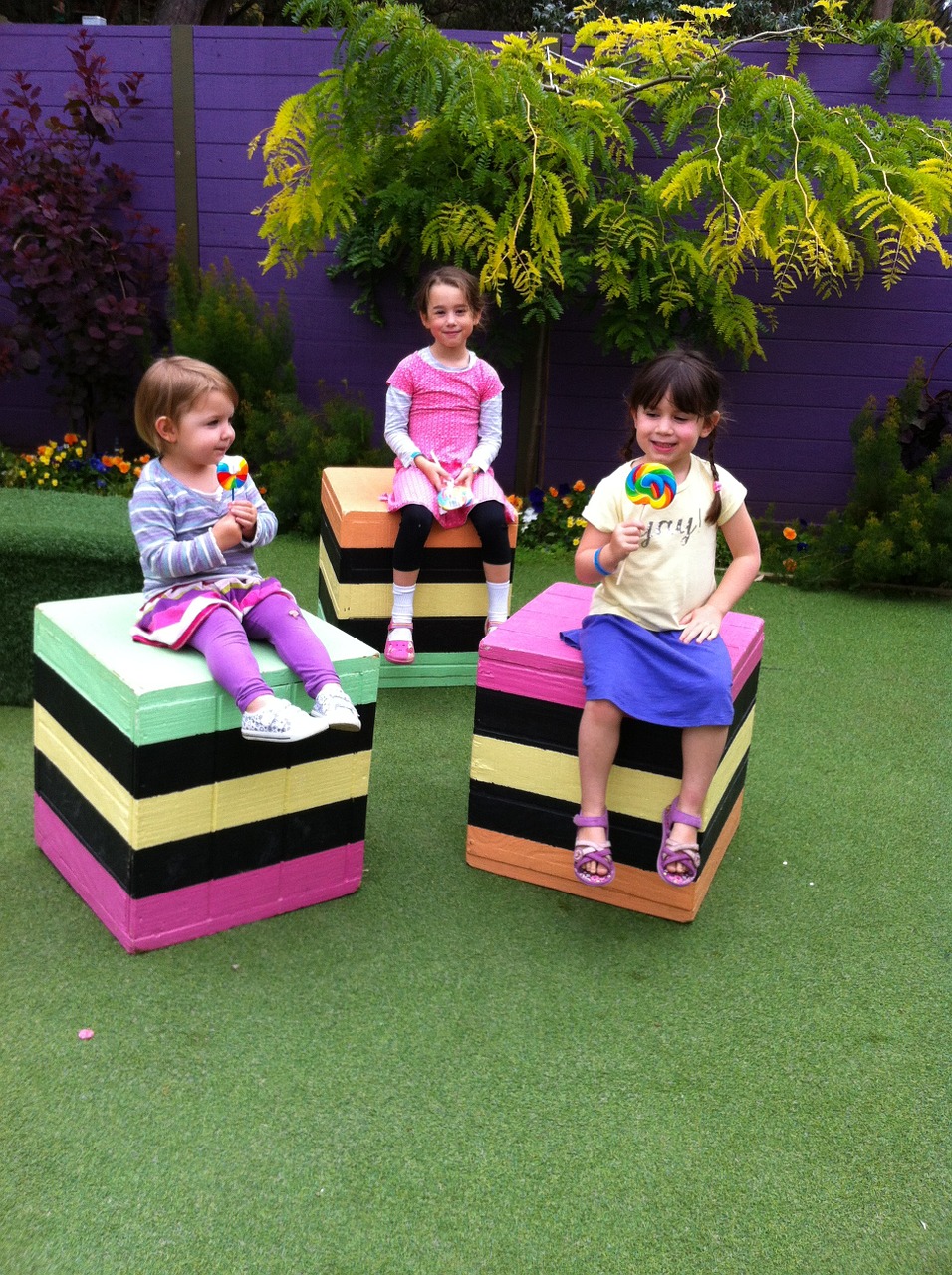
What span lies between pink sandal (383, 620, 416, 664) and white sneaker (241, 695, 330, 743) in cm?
143

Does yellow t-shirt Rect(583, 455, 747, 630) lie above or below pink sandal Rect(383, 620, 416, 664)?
above

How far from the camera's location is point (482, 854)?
2617mm

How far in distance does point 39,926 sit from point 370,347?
411 centimetres

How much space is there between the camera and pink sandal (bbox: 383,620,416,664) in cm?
355

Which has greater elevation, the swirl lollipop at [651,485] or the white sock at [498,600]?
the swirl lollipop at [651,485]

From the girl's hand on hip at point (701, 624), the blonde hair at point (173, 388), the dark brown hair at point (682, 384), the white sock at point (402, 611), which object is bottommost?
the white sock at point (402, 611)

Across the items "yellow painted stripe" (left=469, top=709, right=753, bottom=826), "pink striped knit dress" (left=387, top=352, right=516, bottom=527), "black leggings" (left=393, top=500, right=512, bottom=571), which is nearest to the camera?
"yellow painted stripe" (left=469, top=709, right=753, bottom=826)

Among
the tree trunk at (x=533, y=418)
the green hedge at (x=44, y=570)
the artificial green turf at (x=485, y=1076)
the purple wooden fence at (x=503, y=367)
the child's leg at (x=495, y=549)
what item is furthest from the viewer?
the tree trunk at (x=533, y=418)

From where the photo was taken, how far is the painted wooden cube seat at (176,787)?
83.4 inches

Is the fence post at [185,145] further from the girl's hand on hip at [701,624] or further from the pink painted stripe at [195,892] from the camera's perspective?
the girl's hand on hip at [701,624]

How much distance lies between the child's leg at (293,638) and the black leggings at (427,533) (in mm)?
1084

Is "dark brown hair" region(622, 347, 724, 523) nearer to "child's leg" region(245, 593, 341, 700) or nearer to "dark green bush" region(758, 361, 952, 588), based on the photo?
"child's leg" region(245, 593, 341, 700)

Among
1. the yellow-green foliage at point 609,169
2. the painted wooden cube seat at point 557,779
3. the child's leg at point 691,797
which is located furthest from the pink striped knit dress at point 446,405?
the child's leg at point 691,797

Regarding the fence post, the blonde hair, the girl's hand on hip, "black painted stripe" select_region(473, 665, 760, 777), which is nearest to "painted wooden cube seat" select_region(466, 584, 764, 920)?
"black painted stripe" select_region(473, 665, 760, 777)
